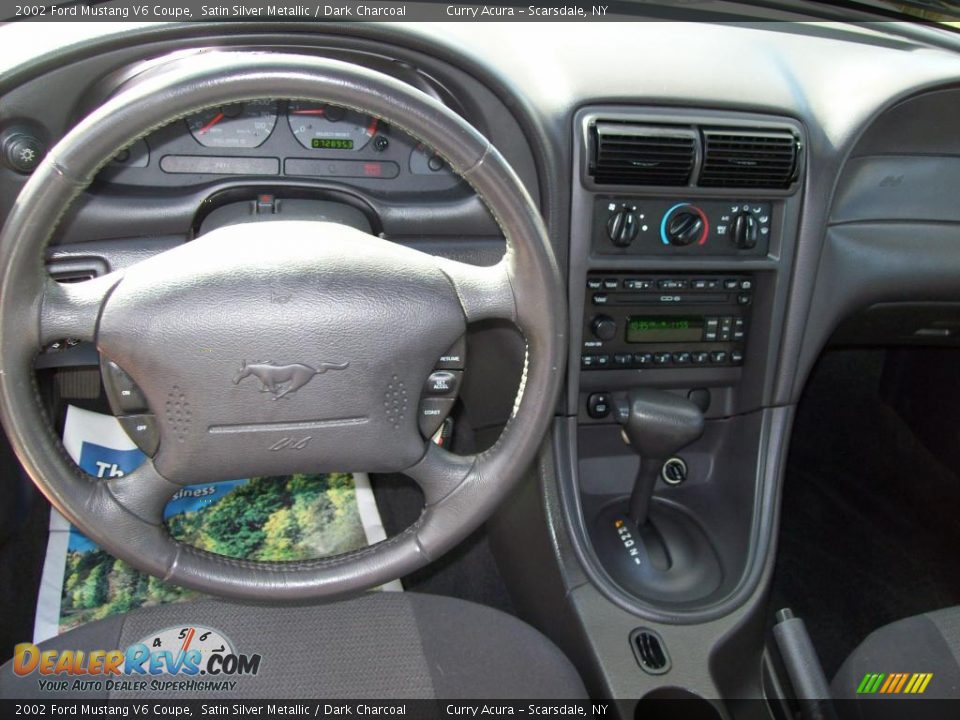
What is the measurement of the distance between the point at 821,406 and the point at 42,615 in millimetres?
1868

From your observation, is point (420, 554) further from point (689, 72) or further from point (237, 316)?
point (689, 72)

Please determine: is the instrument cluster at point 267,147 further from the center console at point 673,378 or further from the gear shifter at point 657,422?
the gear shifter at point 657,422

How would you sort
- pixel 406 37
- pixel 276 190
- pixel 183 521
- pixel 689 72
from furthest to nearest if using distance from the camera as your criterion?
pixel 183 521 → pixel 689 72 → pixel 276 190 → pixel 406 37

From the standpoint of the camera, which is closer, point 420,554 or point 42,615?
point 420,554

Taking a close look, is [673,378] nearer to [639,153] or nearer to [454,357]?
[639,153]

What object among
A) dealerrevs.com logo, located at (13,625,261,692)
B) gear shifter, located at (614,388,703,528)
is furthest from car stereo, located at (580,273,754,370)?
dealerrevs.com logo, located at (13,625,261,692)

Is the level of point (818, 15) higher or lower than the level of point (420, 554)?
higher

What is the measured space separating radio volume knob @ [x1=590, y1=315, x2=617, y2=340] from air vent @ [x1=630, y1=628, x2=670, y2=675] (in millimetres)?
497

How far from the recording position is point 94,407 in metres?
1.55

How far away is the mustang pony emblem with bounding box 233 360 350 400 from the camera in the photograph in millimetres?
950

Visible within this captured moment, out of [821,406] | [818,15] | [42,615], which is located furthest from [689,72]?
[42,615]

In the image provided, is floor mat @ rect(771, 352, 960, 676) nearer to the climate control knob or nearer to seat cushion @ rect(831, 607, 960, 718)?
seat cushion @ rect(831, 607, 960, 718)

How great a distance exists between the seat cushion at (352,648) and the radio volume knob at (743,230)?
2.43 ft

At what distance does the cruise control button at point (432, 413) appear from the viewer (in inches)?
42.4
